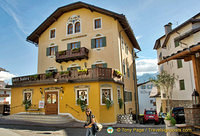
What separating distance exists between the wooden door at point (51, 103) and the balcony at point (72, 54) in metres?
4.64

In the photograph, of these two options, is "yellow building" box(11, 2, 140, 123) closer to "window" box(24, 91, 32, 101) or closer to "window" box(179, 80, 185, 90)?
"window" box(24, 91, 32, 101)

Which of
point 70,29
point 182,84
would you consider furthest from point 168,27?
point 70,29

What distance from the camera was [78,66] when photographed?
19922 mm

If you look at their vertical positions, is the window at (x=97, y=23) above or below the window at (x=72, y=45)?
above

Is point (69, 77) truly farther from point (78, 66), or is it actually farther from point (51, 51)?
point (51, 51)

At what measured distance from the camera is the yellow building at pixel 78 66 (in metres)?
15.4

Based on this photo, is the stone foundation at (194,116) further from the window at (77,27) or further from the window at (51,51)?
the window at (51,51)

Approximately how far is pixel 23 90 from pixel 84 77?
836 centimetres

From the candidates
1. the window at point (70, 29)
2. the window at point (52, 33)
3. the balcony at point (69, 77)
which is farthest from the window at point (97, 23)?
the balcony at point (69, 77)

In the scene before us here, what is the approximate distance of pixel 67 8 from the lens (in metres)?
21.5

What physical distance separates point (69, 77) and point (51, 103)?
3.66m

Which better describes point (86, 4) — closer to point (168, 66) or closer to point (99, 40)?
point (99, 40)

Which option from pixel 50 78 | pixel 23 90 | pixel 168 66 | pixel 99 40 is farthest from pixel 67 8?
pixel 168 66

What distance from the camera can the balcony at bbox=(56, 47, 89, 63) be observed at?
61.7 feet
